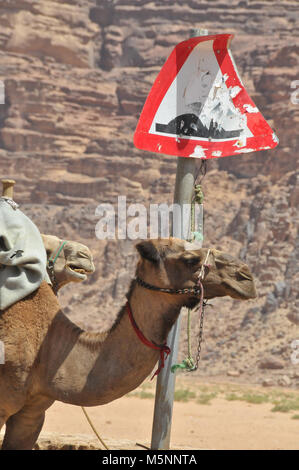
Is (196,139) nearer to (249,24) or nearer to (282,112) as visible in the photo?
(282,112)

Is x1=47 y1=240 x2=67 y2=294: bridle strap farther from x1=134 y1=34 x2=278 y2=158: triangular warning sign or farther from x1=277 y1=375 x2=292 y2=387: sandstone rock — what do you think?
x1=277 y1=375 x2=292 y2=387: sandstone rock

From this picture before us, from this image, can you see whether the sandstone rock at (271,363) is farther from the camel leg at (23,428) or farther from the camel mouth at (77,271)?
the camel leg at (23,428)

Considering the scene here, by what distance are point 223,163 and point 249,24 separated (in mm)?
10954

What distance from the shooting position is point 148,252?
5145 millimetres

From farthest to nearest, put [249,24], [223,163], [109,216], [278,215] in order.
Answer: [249,24]
[223,163]
[109,216]
[278,215]

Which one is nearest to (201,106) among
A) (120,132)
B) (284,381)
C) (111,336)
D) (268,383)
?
(111,336)

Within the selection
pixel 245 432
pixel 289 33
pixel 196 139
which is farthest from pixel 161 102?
pixel 289 33

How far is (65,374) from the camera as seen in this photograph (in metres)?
5.38

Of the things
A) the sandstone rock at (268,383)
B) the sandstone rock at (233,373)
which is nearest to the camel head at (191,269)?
the sandstone rock at (268,383)

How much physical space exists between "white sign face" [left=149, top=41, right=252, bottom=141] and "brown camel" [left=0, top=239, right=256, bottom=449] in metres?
1.43

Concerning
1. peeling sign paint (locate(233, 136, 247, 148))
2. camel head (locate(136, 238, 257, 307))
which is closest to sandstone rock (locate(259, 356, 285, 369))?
peeling sign paint (locate(233, 136, 247, 148))

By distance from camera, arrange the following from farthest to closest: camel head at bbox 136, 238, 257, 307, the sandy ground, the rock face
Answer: the rock face < the sandy ground < camel head at bbox 136, 238, 257, 307

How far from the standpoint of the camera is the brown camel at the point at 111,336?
5.15 m

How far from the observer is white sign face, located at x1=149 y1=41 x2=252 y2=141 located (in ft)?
21.0
